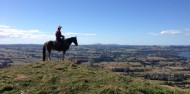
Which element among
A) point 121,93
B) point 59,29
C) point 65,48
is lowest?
point 121,93

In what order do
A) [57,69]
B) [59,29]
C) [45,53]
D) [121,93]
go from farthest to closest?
1. [45,53]
2. [59,29]
3. [57,69]
4. [121,93]

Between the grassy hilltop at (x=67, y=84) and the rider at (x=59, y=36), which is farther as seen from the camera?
the rider at (x=59, y=36)

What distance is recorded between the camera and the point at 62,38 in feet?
112

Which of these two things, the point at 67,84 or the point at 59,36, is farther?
the point at 59,36

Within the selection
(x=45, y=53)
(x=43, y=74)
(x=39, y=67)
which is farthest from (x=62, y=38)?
(x=43, y=74)

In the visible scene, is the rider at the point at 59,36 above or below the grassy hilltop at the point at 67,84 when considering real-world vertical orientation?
above

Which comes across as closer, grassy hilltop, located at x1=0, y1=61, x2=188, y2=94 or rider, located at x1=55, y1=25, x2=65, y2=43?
grassy hilltop, located at x1=0, y1=61, x2=188, y2=94

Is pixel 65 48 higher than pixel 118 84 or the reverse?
higher

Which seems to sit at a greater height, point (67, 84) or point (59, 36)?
point (59, 36)

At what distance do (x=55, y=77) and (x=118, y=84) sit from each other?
5087 millimetres

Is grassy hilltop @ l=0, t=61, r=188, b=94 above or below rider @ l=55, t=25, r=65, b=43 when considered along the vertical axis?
below

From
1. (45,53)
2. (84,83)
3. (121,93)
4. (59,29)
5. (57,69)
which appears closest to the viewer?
(121,93)

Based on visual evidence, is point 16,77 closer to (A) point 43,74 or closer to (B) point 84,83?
(A) point 43,74

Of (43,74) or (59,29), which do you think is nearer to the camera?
(43,74)
